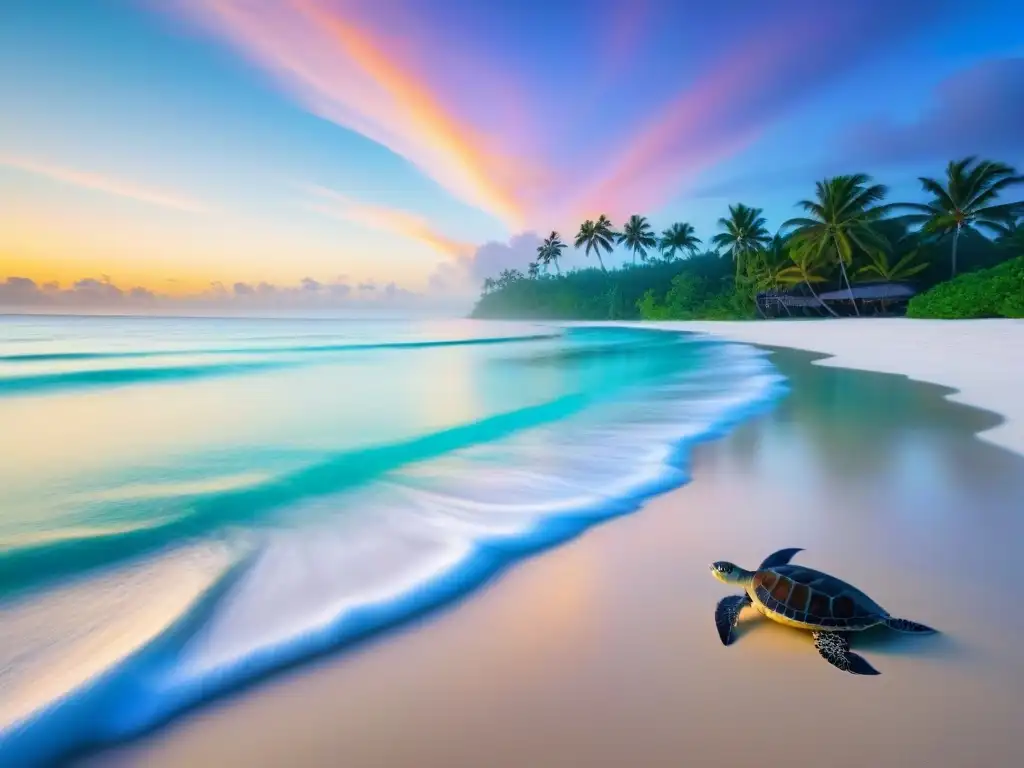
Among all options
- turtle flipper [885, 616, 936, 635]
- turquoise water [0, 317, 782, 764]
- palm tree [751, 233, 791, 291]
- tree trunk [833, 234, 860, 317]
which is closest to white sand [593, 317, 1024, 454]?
turquoise water [0, 317, 782, 764]

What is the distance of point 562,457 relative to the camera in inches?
256

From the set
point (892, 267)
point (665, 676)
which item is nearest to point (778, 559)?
point (665, 676)

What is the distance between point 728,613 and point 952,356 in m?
17.9

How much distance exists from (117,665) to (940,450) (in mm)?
7350

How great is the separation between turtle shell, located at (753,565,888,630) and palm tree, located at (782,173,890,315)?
4173 cm

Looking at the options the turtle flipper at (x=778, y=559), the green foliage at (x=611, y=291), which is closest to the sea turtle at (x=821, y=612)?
the turtle flipper at (x=778, y=559)

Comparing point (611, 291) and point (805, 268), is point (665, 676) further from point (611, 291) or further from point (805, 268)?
point (611, 291)

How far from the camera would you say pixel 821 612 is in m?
2.34

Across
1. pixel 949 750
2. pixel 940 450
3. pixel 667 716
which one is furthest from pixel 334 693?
pixel 940 450

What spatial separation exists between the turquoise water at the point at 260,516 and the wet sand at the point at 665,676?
1.12ft

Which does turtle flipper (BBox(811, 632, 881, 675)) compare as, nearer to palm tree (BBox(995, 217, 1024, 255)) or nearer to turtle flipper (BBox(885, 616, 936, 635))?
turtle flipper (BBox(885, 616, 936, 635))

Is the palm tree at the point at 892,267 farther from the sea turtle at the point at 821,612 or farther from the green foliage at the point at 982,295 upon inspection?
the sea turtle at the point at 821,612

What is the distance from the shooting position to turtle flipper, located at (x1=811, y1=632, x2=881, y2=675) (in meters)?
2.20

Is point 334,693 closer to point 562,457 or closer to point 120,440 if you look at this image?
point 562,457
